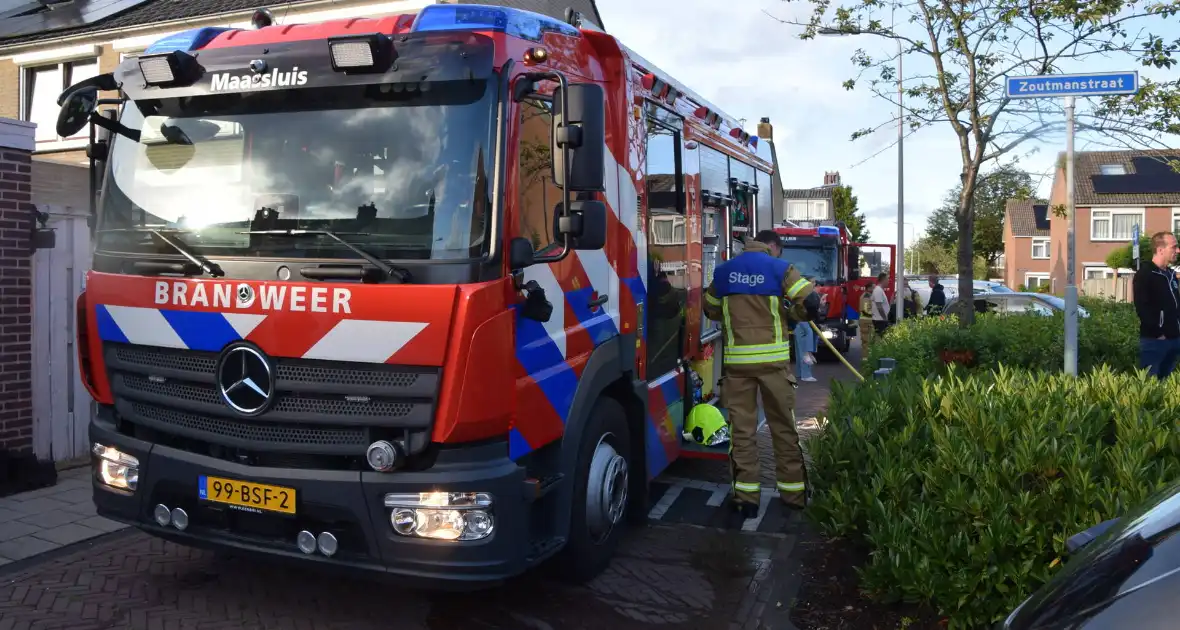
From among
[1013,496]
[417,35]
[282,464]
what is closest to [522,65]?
[417,35]

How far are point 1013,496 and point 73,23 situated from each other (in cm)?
1813

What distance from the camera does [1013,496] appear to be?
374 centimetres

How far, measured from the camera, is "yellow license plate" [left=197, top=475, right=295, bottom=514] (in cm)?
371

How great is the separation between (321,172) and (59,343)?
4307mm

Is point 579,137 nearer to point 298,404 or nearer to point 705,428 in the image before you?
point 298,404

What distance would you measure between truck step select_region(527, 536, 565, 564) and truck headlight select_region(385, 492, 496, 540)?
1.10 feet

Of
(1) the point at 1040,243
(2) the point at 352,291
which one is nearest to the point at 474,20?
(2) the point at 352,291

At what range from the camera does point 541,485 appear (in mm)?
3943

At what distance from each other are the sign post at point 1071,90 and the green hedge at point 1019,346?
1.53 meters

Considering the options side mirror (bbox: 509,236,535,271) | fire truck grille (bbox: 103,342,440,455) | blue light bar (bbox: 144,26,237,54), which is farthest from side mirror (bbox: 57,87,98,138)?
side mirror (bbox: 509,236,535,271)

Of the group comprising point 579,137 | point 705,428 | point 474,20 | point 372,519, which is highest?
point 474,20

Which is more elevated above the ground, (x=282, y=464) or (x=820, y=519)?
(x=282, y=464)

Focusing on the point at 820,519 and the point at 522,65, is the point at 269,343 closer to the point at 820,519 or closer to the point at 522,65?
the point at 522,65

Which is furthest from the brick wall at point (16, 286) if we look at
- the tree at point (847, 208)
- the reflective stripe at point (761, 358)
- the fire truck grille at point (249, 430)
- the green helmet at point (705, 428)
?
the tree at point (847, 208)
